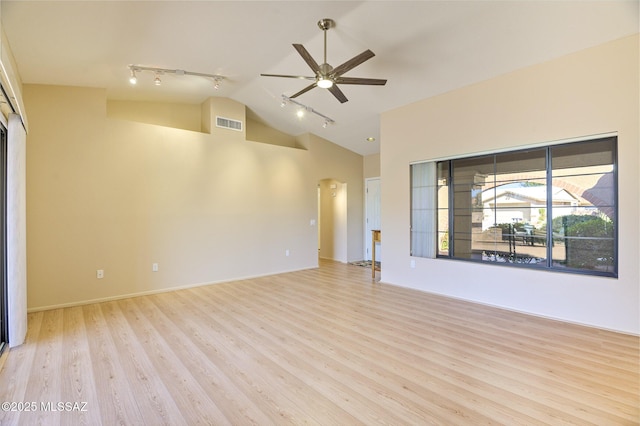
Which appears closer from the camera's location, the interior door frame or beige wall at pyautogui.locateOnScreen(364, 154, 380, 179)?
beige wall at pyautogui.locateOnScreen(364, 154, 380, 179)

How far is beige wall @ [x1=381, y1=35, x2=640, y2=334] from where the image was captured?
129 inches

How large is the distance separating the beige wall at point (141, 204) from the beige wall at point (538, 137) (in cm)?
273

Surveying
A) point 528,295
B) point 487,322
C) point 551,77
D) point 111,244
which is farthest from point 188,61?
point 528,295

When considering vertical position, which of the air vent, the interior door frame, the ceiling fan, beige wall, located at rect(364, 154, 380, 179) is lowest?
the interior door frame

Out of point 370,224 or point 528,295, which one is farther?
point 370,224

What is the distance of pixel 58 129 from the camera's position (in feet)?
13.8

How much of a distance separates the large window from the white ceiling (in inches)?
48.8

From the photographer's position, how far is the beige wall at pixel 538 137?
327 cm

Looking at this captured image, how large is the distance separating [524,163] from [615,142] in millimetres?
907

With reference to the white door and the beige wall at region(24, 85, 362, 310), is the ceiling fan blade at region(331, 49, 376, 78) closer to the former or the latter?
the beige wall at region(24, 85, 362, 310)

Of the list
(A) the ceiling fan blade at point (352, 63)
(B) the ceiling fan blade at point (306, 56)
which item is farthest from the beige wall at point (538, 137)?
(B) the ceiling fan blade at point (306, 56)

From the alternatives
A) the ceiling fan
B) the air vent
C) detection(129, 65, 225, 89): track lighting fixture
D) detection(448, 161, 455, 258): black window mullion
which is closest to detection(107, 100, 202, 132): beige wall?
the air vent

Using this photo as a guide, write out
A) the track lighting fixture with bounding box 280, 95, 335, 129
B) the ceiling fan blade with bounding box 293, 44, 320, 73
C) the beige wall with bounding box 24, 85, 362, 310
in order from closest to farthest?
the ceiling fan blade with bounding box 293, 44, 320, 73, the beige wall with bounding box 24, 85, 362, 310, the track lighting fixture with bounding box 280, 95, 335, 129

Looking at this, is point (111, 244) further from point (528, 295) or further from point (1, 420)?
point (528, 295)
